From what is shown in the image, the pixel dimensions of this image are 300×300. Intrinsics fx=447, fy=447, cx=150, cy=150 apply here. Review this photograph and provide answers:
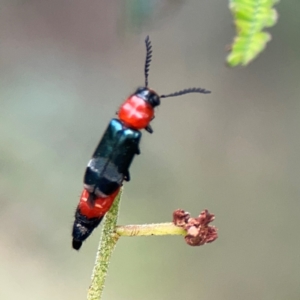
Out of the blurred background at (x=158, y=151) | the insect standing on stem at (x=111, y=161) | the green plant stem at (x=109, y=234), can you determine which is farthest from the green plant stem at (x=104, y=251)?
the blurred background at (x=158, y=151)

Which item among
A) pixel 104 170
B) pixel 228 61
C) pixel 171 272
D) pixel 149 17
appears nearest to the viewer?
pixel 228 61

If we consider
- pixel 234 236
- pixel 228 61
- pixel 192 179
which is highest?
pixel 192 179

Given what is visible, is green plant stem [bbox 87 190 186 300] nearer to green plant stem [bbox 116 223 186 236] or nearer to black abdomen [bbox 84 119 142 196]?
green plant stem [bbox 116 223 186 236]

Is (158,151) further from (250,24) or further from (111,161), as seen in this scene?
(250,24)

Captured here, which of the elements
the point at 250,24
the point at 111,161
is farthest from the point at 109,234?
→ the point at 250,24

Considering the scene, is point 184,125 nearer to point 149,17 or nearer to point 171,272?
point 171,272

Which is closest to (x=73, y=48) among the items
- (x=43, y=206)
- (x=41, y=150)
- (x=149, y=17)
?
(x=41, y=150)

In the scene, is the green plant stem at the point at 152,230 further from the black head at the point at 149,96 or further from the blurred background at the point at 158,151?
the blurred background at the point at 158,151
